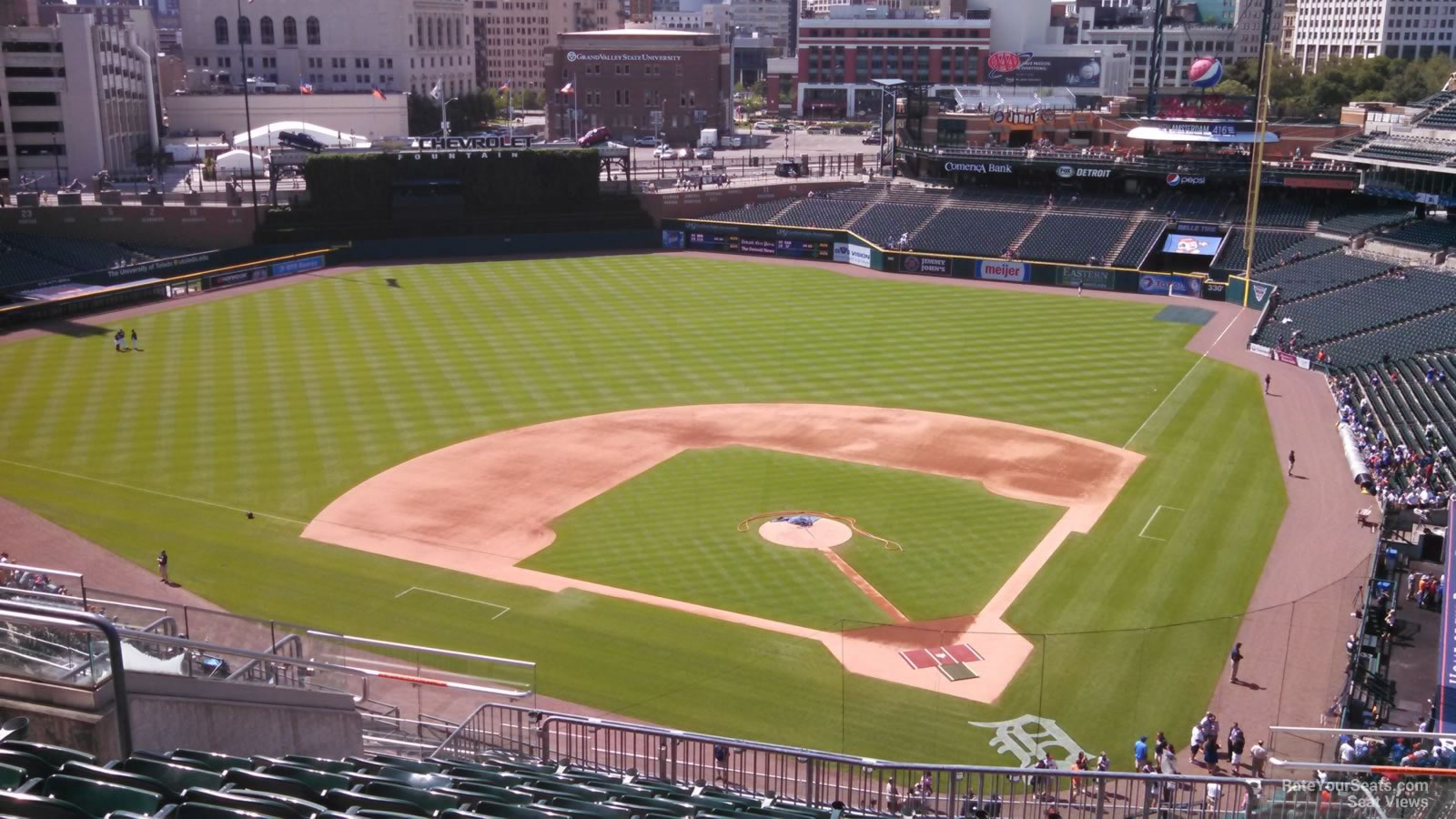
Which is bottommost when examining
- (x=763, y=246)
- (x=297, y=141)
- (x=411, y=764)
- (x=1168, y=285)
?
(x=1168, y=285)

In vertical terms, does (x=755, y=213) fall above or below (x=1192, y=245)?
above

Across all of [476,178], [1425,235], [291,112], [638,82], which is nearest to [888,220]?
[476,178]

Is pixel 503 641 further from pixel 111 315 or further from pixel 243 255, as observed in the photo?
pixel 243 255

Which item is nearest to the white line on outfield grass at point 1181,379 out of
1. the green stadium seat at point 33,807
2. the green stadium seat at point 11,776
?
the green stadium seat at point 11,776

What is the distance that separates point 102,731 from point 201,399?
33.8 m

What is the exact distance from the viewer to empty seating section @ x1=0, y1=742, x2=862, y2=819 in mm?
9406

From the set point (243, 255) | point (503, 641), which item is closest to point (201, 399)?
point (503, 641)

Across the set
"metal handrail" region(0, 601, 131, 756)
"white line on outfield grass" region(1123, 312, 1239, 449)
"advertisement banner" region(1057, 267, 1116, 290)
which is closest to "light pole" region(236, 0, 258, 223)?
"advertisement banner" region(1057, 267, 1116, 290)

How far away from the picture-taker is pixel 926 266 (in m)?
68.8

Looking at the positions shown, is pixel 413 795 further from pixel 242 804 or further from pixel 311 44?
pixel 311 44

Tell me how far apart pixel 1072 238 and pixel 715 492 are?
134 ft

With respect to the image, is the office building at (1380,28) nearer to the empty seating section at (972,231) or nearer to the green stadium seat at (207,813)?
the empty seating section at (972,231)

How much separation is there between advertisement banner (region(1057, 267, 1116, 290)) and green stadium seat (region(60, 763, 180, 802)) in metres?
60.1

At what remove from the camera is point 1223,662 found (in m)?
24.8
